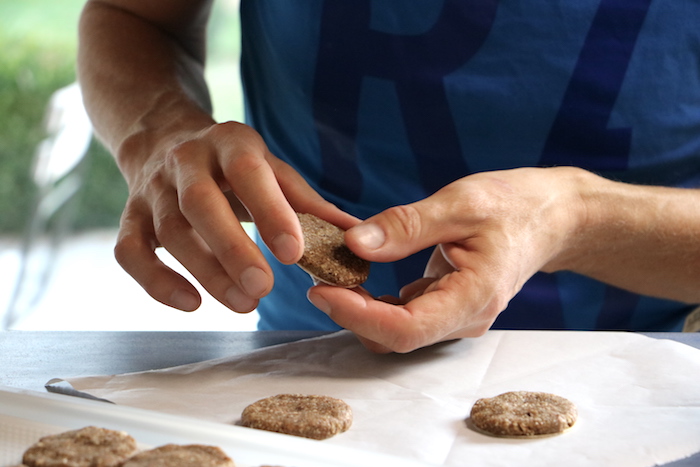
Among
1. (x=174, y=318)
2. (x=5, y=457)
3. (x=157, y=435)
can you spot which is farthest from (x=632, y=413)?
(x=174, y=318)

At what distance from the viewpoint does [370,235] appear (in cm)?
92

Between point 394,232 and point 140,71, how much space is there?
756 mm

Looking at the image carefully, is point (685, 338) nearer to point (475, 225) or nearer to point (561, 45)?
point (475, 225)

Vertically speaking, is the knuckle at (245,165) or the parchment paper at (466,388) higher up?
the knuckle at (245,165)

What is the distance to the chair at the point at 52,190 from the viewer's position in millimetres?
3689

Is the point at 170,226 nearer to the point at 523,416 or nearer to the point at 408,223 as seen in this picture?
the point at 408,223

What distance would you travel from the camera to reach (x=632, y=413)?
852mm

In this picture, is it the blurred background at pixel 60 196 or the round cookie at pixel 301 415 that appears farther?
the blurred background at pixel 60 196

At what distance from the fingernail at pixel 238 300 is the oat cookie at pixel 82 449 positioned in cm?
29

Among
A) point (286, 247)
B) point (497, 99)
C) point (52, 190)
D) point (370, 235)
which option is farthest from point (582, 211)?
point (52, 190)

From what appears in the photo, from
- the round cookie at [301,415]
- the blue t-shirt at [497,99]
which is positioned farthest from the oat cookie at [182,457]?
the blue t-shirt at [497,99]

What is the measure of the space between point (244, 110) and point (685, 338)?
1065mm

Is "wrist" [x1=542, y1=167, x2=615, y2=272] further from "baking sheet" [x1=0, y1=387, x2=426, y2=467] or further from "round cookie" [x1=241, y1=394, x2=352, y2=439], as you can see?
"baking sheet" [x1=0, y1=387, x2=426, y2=467]

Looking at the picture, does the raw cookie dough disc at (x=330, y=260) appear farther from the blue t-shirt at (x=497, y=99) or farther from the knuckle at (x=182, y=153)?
the blue t-shirt at (x=497, y=99)
